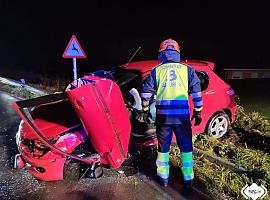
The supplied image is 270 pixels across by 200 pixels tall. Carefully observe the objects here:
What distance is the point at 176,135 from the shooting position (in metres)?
4.46

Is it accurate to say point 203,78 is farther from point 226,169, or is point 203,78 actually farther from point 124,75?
point 226,169

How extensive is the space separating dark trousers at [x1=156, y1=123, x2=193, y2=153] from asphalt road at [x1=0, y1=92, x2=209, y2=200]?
57cm

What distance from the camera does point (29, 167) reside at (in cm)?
458

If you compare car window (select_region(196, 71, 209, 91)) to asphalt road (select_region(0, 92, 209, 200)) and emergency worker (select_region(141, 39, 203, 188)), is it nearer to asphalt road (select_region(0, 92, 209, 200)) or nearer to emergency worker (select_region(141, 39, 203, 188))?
emergency worker (select_region(141, 39, 203, 188))

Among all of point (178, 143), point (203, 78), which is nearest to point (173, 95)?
point (178, 143)

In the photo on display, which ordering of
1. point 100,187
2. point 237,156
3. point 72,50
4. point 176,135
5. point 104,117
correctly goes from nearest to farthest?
point 104,117
point 176,135
point 100,187
point 237,156
point 72,50

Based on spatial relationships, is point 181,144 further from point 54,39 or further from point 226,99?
point 54,39

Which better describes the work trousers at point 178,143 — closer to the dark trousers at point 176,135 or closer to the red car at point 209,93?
the dark trousers at point 176,135

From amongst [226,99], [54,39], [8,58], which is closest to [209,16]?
[54,39]

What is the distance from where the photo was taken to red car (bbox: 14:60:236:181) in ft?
13.7

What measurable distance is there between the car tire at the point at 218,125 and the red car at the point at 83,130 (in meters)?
1.25

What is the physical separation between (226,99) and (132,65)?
6.06 ft

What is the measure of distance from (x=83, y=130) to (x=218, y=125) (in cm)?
277

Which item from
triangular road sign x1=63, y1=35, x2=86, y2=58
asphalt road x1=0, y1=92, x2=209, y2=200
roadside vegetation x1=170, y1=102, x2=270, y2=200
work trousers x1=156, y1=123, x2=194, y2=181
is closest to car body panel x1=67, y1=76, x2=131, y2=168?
asphalt road x1=0, y1=92, x2=209, y2=200
